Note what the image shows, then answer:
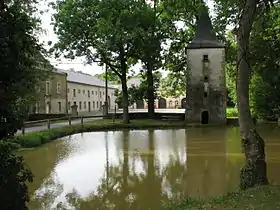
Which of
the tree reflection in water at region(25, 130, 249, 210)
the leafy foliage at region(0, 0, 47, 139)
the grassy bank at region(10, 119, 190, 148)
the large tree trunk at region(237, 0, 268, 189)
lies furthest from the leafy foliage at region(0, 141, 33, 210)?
the grassy bank at region(10, 119, 190, 148)

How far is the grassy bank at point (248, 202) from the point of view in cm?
628

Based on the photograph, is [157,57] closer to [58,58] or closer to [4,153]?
[58,58]

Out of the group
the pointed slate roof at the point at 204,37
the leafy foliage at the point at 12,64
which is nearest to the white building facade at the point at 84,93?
the pointed slate roof at the point at 204,37

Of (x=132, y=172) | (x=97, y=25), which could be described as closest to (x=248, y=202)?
(x=132, y=172)

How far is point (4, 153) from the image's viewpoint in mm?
5977

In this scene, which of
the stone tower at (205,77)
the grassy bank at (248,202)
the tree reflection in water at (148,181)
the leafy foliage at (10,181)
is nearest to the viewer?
the leafy foliage at (10,181)

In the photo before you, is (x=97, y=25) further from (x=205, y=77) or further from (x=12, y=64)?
(x=12, y=64)

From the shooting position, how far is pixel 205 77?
3500cm

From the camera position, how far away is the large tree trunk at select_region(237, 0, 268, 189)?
838 cm

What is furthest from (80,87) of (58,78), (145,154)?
(145,154)

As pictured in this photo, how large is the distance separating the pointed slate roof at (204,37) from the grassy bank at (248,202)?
27.8m

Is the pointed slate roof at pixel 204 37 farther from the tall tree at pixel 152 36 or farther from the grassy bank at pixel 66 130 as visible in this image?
the grassy bank at pixel 66 130

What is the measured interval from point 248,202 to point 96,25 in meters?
25.1

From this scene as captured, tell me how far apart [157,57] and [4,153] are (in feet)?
89.7
